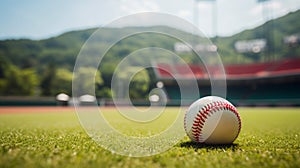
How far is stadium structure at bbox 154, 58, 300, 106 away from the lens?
120 ft

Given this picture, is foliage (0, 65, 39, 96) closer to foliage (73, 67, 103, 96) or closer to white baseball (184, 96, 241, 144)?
foliage (73, 67, 103, 96)

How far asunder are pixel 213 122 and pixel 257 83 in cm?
4037

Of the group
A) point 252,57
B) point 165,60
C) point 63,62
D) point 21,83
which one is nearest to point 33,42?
point 63,62

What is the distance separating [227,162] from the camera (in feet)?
9.04

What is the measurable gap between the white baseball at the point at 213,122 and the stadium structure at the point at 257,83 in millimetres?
30749

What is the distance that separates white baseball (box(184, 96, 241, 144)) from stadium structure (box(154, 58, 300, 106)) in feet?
101

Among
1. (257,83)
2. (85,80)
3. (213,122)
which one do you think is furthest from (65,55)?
(213,122)

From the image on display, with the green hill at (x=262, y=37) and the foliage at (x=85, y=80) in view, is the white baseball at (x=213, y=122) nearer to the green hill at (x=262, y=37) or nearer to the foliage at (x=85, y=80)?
the foliage at (x=85, y=80)

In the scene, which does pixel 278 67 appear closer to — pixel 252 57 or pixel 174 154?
pixel 252 57

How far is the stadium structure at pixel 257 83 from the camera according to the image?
3666cm

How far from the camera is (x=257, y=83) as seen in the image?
40375 mm

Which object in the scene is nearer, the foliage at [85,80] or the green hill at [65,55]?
the foliage at [85,80]

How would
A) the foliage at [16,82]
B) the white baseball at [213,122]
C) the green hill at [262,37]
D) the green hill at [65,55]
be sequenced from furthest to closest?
the green hill at [262,37] < the green hill at [65,55] < the foliage at [16,82] < the white baseball at [213,122]

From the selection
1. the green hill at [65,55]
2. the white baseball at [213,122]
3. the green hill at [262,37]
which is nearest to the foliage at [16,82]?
the green hill at [65,55]
